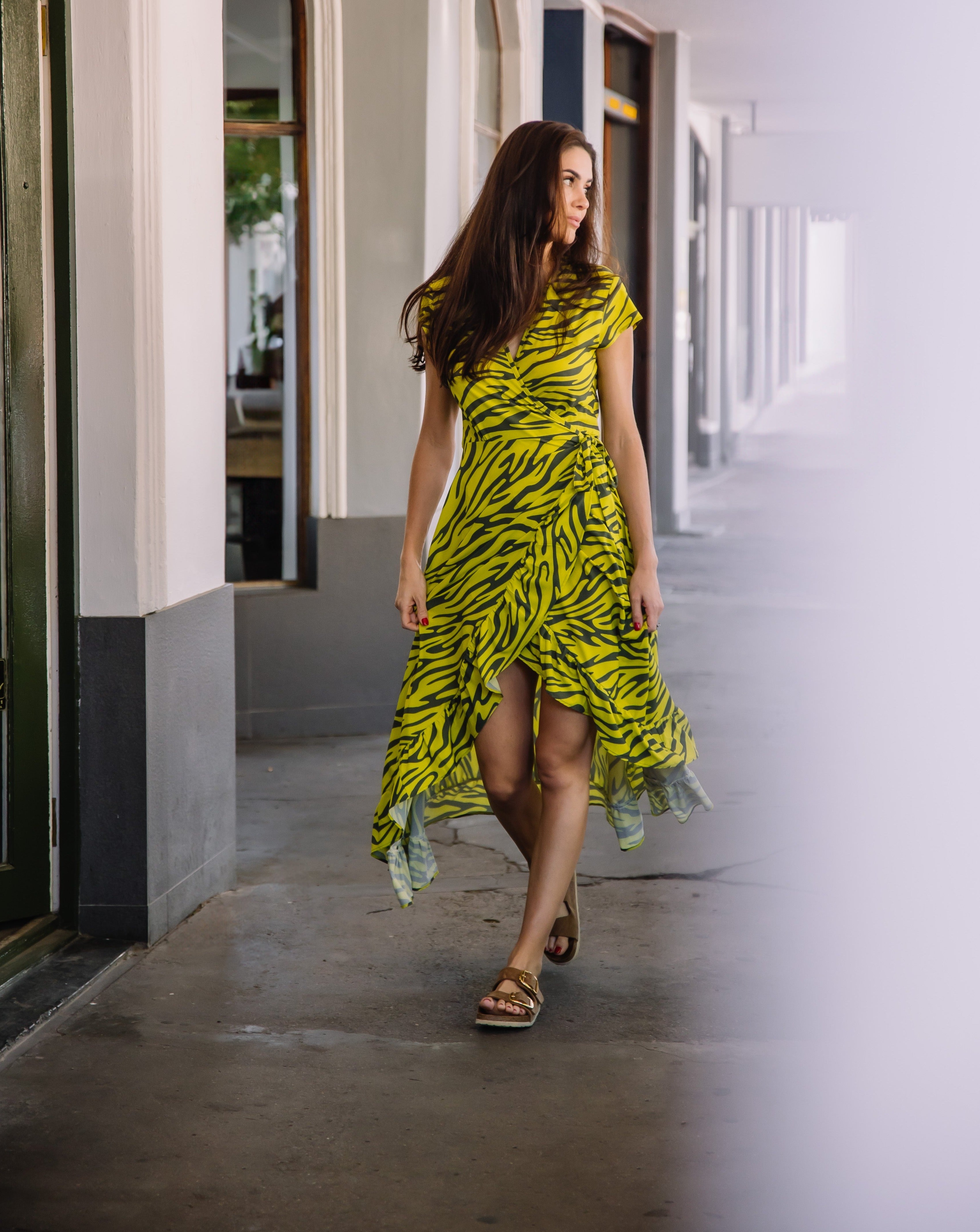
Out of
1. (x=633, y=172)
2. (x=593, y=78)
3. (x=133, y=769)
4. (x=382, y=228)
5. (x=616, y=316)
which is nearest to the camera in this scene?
(x=616, y=316)

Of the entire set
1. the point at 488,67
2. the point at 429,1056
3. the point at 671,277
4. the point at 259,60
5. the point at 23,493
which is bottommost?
the point at 429,1056

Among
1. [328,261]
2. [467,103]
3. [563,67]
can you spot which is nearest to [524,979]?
[328,261]

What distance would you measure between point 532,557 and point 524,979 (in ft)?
3.00

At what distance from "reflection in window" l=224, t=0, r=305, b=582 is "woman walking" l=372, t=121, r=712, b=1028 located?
125 inches

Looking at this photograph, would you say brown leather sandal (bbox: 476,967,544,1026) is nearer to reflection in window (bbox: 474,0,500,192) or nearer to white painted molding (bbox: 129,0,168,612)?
white painted molding (bbox: 129,0,168,612)

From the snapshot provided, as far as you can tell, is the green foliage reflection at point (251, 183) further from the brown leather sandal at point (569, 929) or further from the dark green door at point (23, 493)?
the brown leather sandal at point (569, 929)

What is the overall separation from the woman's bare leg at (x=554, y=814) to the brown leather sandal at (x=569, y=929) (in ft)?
0.74

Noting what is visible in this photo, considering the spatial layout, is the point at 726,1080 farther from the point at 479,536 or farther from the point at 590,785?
the point at 479,536

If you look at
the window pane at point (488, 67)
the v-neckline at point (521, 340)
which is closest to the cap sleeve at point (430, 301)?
the v-neckline at point (521, 340)

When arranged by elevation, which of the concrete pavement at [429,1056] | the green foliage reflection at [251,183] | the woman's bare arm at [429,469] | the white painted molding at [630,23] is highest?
the white painted molding at [630,23]

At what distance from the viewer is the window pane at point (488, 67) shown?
23.8ft

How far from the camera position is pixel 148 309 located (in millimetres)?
3619

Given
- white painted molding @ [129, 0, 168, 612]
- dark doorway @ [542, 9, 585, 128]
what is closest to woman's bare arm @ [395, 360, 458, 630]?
white painted molding @ [129, 0, 168, 612]

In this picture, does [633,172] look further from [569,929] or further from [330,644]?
[569,929]
